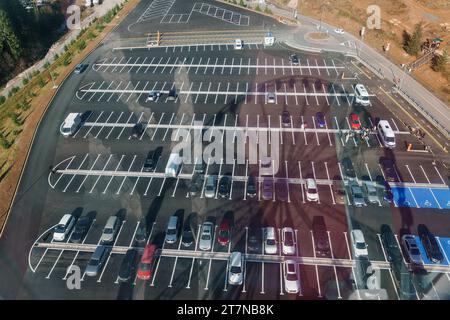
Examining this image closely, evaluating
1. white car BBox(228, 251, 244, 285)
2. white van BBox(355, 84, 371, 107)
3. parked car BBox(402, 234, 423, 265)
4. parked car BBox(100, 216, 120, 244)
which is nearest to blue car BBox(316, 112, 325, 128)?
white van BBox(355, 84, 371, 107)

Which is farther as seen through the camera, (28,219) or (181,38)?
(181,38)

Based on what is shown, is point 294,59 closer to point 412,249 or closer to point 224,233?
point 224,233

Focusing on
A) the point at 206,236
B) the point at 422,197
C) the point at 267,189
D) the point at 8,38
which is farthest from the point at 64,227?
the point at 8,38

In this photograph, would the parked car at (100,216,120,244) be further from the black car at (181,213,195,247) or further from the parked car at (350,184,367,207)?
the parked car at (350,184,367,207)
